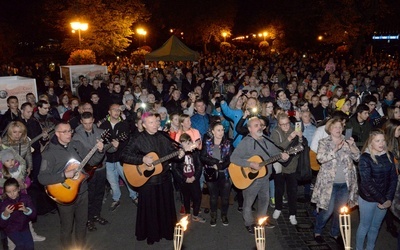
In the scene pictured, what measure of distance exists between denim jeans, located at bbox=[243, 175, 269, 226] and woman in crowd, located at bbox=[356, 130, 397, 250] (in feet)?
5.02

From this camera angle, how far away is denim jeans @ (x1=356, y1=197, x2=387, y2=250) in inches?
214

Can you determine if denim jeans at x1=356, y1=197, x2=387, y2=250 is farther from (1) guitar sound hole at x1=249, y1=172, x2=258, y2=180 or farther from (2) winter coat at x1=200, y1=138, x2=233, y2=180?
(2) winter coat at x1=200, y1=138, x2=233, y2=180

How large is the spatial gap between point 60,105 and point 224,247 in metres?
6.40

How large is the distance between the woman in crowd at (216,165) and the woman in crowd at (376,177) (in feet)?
7.39

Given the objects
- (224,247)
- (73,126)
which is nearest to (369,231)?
(224,247)

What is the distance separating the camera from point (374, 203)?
A: 5.39m

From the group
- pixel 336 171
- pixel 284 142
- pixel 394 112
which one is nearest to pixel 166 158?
pixel 284 142

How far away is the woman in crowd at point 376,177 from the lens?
5289 millimetres

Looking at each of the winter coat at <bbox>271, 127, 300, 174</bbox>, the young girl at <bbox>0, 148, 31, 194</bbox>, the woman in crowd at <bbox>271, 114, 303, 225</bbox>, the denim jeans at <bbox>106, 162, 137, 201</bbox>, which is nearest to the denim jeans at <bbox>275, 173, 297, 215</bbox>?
the woman in crowd at <bbox>271, 114, 303, 225</bbox>

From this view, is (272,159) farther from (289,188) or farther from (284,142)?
(289,188)

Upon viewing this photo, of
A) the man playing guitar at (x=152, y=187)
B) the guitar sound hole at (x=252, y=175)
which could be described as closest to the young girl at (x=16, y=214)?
the man playing guitar at (x=152, y=187)

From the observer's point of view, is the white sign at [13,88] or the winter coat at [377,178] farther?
the white sign at [13,88]

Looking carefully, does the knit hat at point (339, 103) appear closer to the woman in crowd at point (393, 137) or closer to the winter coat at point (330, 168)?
the woman in crowd at point (393, 137)

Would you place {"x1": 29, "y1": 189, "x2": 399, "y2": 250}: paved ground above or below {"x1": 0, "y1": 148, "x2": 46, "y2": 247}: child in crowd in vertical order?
below
